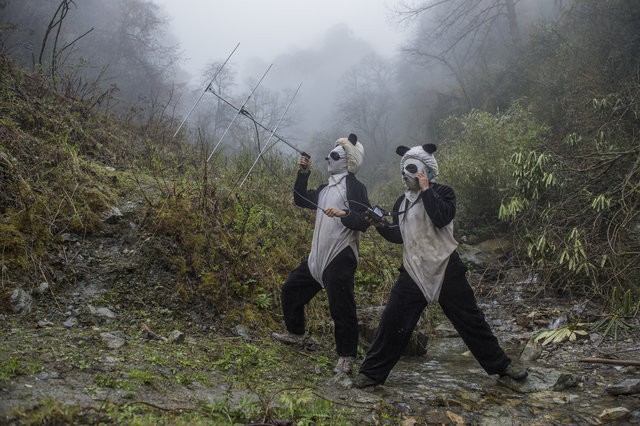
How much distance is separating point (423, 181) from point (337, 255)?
0.82 meters

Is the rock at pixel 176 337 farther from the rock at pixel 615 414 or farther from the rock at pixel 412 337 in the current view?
the rock at pixel 615 414

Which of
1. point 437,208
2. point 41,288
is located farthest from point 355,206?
point 41,288

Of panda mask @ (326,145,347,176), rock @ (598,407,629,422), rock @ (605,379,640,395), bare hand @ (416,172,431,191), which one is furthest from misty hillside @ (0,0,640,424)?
bare hand @ (416,172,431,191)

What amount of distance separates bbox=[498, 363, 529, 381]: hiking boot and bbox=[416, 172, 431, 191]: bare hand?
141 cm

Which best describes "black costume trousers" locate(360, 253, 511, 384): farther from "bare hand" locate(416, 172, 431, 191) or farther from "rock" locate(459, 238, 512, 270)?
"rock" locate(459, 238, 512, 270)

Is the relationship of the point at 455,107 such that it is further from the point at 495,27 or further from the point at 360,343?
the point at 360,343

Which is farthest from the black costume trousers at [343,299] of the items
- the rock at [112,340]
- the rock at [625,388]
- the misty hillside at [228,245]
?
the rock at [625,388]

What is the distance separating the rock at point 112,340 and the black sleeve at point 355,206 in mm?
1662

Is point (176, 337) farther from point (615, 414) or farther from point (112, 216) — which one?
point (615, 414)

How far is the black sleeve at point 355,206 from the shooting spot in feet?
10.6

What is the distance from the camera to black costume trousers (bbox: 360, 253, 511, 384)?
2.99 meters

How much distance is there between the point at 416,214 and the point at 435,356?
1824 millimetres

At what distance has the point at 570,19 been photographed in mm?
11789

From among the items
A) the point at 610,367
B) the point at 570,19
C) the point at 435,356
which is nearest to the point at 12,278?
the point at 435,356
